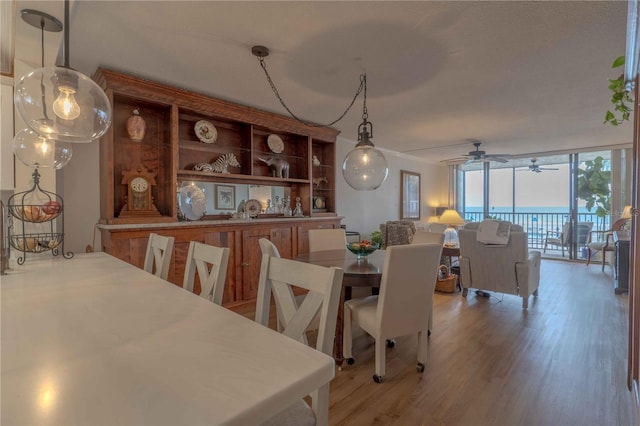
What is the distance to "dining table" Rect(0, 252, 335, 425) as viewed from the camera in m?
0.52

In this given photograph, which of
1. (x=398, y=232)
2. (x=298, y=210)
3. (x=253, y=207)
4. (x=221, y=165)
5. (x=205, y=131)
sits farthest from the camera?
(x=398, y=232)

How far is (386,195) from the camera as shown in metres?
6.52

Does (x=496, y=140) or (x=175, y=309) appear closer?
(x=175, y=309)

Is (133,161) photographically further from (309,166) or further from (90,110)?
(309,166)

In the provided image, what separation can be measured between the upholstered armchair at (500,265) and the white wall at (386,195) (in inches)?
84.0

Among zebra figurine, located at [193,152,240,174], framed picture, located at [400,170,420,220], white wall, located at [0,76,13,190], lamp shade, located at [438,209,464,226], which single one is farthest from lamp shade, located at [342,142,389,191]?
framed picture, located at [400,170,420,220]

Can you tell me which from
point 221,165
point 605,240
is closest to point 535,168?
point 605,240

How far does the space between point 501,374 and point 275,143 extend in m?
3.51

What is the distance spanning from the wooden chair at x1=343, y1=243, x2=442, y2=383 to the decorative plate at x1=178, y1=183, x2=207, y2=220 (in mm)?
2132

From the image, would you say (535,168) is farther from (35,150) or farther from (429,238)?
(35,150)

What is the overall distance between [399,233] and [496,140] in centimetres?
248

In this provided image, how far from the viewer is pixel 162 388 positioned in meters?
0.59

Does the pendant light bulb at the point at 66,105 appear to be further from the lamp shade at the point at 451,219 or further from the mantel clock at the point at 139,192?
the lamp shade at the point at 451,219

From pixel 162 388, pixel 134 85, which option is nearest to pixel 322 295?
pixel 162 388
